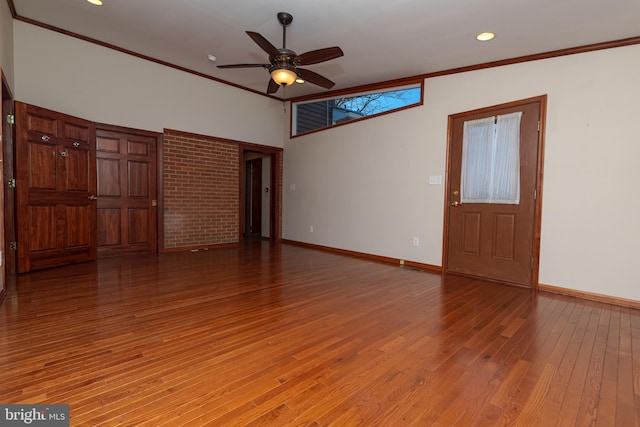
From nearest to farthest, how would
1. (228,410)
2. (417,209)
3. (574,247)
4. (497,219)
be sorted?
(228,410) < (574,247) < (497,219) < (417,209)

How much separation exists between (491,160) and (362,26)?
2.26 meters

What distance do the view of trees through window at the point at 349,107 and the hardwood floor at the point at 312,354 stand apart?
9.91 ft

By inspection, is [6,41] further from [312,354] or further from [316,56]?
[312,354]

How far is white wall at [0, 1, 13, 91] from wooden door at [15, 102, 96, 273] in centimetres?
40

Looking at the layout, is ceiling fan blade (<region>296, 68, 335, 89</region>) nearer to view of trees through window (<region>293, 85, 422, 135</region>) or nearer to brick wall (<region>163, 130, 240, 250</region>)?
view of trees through window (<region>293, 85, 422, 135</region>)

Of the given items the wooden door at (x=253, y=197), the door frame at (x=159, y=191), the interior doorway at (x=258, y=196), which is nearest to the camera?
the door frame at (x=159, y=191)

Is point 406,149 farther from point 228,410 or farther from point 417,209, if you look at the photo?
point 228,410

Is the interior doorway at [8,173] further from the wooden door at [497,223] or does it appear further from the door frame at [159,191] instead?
the wooden door at [497,223]

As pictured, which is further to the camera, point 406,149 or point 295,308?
point 406,149

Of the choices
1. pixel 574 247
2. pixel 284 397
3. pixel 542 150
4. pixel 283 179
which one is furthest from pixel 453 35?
pixel 283 179

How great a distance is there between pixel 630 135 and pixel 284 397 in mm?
4001

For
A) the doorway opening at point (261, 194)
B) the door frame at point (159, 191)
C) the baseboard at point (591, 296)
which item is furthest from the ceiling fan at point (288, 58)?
the baseboard at point (591, 296)

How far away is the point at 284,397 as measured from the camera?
1.56 m

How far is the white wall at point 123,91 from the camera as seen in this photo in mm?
4020
